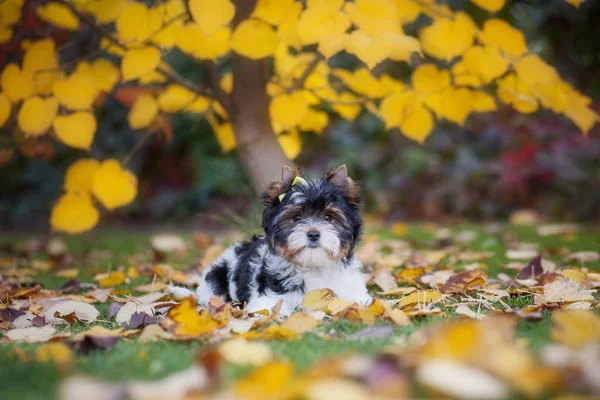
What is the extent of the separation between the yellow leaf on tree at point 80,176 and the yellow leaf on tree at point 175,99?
0.98 m

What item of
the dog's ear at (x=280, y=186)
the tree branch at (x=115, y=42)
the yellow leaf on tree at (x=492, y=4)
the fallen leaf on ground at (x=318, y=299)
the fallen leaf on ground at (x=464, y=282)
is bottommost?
the fallen leaf on ground at (x=318, y=299)

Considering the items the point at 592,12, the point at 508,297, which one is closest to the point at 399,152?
the point at 592,12

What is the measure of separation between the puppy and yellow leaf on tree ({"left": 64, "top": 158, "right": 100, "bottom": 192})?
1.75 meters

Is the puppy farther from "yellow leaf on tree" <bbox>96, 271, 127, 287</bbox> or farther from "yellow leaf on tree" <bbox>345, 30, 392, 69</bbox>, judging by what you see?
"yellow leaf on tree" <bbox>96, 271, 127, 287</bbox>

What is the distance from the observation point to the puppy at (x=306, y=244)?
11.9 ft

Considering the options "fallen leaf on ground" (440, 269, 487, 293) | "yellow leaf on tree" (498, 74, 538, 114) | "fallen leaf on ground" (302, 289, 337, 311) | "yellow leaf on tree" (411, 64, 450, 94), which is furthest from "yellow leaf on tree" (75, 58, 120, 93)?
"yellow leaf on tree" (498, 74, 538, 114)

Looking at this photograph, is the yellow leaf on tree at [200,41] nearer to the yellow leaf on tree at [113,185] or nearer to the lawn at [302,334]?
the yellow leaf on tree at [113,185]

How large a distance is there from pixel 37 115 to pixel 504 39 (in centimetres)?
334

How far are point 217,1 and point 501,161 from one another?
718 cm

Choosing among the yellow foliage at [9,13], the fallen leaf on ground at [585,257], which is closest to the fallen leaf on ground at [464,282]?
the fallen leaf on ground at [585,257]

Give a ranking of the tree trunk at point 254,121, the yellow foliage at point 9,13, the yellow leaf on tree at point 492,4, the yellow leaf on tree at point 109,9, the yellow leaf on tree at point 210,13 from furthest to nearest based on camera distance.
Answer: the tree trunk at point 254,121 → the yellow foliage at point 9,13 → the yellow leaf on tree at point 109,9 → the yellow leaf on tree at point 492,4 → the yellow leaf on tree at point 210,13

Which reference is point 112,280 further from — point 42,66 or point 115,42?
point 115,42

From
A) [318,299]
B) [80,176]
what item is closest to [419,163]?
[80,176]

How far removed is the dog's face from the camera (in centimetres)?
361
